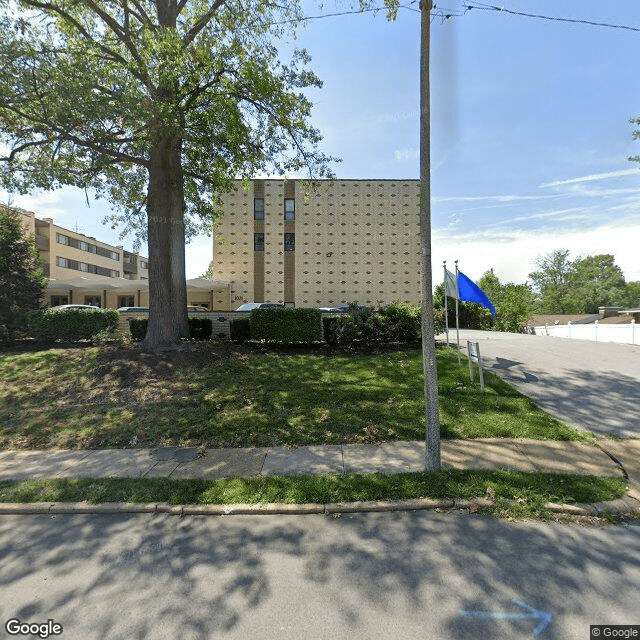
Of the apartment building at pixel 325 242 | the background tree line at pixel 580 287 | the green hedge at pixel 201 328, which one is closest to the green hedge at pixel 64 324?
the green hedge at pixel 201 328

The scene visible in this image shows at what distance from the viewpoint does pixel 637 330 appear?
55.5 ft

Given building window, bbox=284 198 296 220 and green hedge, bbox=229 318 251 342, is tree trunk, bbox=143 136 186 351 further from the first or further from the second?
building window, bbox=284 198 296 220

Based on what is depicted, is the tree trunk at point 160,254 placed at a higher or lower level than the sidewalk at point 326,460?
higher

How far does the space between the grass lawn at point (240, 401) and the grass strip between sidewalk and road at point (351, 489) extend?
1332 mm

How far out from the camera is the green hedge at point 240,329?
12711 mm

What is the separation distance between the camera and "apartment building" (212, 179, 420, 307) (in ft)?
94.0

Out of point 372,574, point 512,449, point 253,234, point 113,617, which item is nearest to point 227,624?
point 113,617

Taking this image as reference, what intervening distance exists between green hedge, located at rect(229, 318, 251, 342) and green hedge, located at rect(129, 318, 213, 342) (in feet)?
4.22

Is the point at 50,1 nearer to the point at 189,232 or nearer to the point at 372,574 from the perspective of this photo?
the point at 189,232

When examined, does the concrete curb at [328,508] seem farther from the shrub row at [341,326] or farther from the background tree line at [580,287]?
the background tree line at [580,287]

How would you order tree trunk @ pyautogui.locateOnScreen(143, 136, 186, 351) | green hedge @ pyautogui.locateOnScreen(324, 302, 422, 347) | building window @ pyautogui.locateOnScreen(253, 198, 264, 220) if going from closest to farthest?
1. tree trunk @ pyautogui.locateOnScreen(143, 136, 186, 351)
2. green hedge @ pyautogui.locateOnScreen(324, 302, 422, 347)
3. building window @ pyautogui.locateOnScreen(253, 198, 264, 220)

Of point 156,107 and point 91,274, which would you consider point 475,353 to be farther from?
point 91,274

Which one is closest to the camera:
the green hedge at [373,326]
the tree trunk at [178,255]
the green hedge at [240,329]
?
the tree trunk at [178,255]

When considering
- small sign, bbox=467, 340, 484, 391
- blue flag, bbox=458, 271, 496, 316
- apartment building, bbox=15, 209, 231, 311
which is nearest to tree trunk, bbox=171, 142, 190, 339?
blue flag, bbox=458, 271, 496, 316
